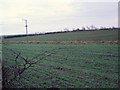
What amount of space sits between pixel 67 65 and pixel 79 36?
329cm

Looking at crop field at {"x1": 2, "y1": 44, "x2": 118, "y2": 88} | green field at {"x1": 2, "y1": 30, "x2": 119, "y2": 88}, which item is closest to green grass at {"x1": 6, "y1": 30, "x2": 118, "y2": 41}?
green field at {"x1": 2, "y1": 30, "x2": 119, "y2": 88}

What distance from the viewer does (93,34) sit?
15250 mm

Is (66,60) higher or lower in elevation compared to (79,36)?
lower

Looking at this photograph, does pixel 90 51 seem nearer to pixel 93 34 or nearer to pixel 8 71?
pixel 93 34

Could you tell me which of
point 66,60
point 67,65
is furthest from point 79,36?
point 67,65

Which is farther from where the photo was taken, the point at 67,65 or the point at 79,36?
the point at 79,36

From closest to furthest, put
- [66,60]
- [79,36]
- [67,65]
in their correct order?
1. [67,65]
2. [66,60]
3. [79,36]

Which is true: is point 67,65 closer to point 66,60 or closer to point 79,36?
point 66,60

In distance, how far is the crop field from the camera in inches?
371

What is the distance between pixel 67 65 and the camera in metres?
11.9

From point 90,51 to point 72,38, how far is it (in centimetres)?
164

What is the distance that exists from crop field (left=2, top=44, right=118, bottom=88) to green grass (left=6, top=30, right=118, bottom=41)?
49 cm

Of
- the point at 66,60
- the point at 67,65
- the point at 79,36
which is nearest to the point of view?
the point at 67,65

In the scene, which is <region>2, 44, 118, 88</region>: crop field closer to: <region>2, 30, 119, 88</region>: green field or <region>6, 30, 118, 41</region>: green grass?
<region>2, 30, 119, 88</region>: green field
